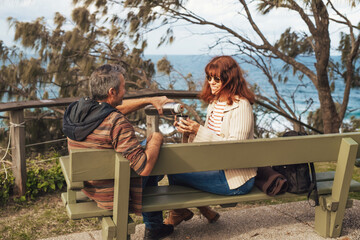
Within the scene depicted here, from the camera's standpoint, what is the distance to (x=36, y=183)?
3.54 metres

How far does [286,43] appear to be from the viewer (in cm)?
859

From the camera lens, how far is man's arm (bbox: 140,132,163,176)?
1.93 m

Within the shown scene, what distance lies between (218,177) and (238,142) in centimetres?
26

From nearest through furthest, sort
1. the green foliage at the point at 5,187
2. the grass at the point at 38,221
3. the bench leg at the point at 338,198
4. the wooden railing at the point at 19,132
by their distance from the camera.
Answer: the bench leg at the point at 338,198
the grass at the point at 38,221
the wooden railing at the point at 19,132
the green foliage at the point at 5,187

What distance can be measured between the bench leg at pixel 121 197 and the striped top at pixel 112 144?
0.13 feet

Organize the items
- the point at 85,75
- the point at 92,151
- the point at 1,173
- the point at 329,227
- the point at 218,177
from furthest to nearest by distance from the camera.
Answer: the point at 85,75 < the point at 1,173 < the point at 329,227 < the point at 218,177 < the point at 92,151

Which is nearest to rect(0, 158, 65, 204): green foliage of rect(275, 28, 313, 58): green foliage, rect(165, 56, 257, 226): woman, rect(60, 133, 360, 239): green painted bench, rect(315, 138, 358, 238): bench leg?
rect(60, 133, 360, 239): green painted bench

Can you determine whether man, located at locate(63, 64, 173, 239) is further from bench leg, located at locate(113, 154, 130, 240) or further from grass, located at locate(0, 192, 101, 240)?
grass, located at locate(0, 192, 101, 240)

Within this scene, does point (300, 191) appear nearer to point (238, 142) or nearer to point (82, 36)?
point (238, 142)

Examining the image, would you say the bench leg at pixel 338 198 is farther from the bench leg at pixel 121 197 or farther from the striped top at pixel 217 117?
the bench leg at pixel 121 197

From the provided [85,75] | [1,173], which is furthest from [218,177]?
[85,75]

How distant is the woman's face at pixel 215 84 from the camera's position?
7.88 ft

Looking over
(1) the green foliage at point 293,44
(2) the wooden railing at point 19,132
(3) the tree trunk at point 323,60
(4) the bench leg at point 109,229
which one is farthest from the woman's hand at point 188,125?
(1) the green foliage at point 293,44

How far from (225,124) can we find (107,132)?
26.9 inches
